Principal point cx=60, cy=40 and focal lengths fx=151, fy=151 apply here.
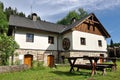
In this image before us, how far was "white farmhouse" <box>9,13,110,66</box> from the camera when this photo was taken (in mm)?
18516

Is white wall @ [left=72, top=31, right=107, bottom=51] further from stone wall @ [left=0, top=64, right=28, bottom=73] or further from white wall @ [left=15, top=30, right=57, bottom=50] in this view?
stone wall @ [left=0, top=64, right=28, bottom=73]

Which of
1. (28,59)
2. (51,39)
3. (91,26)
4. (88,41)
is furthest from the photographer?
(91,26)

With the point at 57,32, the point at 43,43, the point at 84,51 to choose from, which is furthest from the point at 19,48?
the point at 84,51

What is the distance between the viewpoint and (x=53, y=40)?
2155 cm

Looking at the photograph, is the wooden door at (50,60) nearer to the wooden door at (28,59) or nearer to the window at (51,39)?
the window at (51,39)

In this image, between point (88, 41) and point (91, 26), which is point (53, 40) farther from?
point (91, 26)

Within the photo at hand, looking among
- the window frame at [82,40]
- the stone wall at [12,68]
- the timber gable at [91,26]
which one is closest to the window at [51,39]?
the timber gable at [91,26]

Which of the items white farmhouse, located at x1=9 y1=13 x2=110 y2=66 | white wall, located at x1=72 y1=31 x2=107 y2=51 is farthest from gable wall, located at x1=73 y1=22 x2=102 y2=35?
white wall, located at x1=72 y1=31 x2=107 y2=51

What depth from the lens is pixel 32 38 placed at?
763 inches

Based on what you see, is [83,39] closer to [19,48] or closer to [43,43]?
[43,43]

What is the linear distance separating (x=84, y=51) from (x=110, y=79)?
12.9 metres

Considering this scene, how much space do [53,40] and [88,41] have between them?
5.24 m

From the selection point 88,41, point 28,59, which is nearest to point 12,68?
point 28,59

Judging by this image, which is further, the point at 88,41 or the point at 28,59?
the point at 88,41
